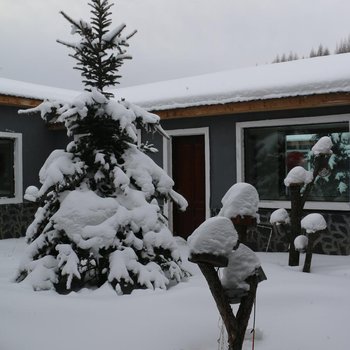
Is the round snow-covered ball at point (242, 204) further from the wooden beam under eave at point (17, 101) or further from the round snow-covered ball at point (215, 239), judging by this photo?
the wooden beam under eave at point (17, 101)

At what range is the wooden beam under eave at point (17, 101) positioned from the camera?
1029 cm

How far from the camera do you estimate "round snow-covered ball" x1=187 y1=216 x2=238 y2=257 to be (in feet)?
9.55

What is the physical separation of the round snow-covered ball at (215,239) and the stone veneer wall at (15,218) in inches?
353

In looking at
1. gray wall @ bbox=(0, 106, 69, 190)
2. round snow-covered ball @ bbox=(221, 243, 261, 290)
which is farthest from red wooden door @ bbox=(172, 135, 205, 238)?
round snow-covered ball @ bbox=(221, 243, 261, 290)

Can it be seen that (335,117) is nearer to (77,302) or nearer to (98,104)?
(98,104)

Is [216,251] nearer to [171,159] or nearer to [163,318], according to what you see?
[163,318]

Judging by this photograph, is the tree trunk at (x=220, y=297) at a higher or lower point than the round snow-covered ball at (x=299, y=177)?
lower

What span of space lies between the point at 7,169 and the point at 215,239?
9.61 metres

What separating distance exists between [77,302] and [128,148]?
2.32m

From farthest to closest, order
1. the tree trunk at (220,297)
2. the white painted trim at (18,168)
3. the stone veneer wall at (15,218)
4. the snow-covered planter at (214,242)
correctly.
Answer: the white painted trim at (18,168) → the stone veneer wall at (15,218) → the tree trunk at (220,297) → the snow-covered planter at (214,242)

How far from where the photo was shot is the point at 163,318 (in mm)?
4281

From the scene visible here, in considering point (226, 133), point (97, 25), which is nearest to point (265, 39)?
point (226, 133)

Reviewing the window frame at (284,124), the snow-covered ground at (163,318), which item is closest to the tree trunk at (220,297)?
the snow-covered ground at (163,318)

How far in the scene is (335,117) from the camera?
819 centimetres
